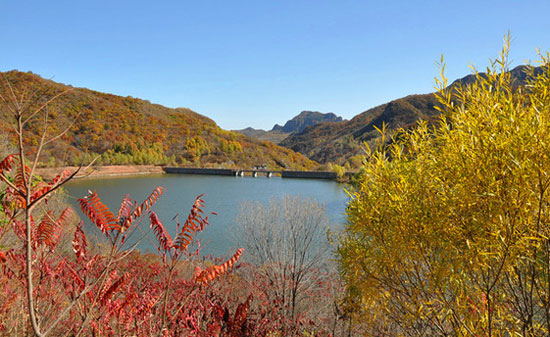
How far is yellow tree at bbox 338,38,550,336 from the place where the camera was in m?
2.29

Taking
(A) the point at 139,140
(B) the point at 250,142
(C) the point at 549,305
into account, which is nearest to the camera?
(C) the point at 549,305

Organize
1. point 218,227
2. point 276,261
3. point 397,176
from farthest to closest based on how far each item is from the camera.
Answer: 1. point 218,227
2. point 276,261
3. point 397,176

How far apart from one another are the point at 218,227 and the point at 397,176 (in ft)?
55.0

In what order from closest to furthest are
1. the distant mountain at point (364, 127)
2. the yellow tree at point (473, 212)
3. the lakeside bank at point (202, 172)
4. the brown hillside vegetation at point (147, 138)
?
1. the yellow tree at point (473, 212)
2. the lakeside bank at point (202, 172)
3. the brown hillside vegetation at point (147, 138)
4. the distant mountain at point (364, 127)

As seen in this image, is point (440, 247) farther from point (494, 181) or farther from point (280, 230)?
point (280, 230)

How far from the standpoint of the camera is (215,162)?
77.2m

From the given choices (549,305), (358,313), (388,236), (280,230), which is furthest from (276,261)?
(549,305)

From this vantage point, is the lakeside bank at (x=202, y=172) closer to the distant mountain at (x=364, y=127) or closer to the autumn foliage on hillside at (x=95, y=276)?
the distant mountain at (x=364, y=127)

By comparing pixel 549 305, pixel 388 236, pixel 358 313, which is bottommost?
pixel 358 313

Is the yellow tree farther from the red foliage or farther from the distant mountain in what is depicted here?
the distant mountain

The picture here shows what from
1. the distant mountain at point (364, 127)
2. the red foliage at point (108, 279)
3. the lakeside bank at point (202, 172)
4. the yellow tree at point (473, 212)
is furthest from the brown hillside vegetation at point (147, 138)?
the yellow tree at point (473, 212)

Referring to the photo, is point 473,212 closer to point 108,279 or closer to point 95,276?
point 108,279

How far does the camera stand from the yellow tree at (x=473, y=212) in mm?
2287

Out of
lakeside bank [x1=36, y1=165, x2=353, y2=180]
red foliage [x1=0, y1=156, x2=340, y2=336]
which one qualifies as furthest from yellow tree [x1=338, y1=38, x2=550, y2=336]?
lakeside bank [x1=36, y1=165, x2=353, y2=180]
